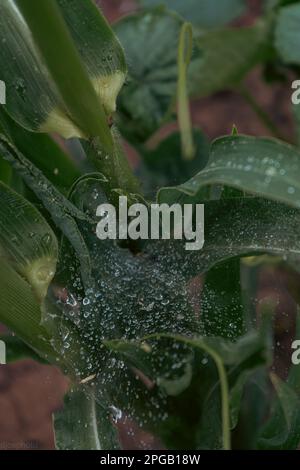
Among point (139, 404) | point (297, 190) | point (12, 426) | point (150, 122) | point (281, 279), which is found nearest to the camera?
point (297, 190)

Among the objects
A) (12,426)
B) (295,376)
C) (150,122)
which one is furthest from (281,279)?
(12,426)

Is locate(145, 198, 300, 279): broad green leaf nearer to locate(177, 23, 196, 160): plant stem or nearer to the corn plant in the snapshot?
the corn plant

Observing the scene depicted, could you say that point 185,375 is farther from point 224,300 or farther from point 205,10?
point 205,10

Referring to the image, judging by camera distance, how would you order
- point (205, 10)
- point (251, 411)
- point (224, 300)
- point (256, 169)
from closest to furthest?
point (256, 169) < point (224, 300) < point (251, 411) < point (205, 10)

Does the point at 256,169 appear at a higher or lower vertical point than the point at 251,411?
higher

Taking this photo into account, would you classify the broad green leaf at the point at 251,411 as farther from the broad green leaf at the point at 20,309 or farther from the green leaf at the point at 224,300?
the broad green leaf at the point at 20,309

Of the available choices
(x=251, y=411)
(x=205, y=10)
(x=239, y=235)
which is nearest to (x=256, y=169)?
(x=239, y=235)

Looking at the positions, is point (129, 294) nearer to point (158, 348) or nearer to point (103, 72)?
point (158, 348)
